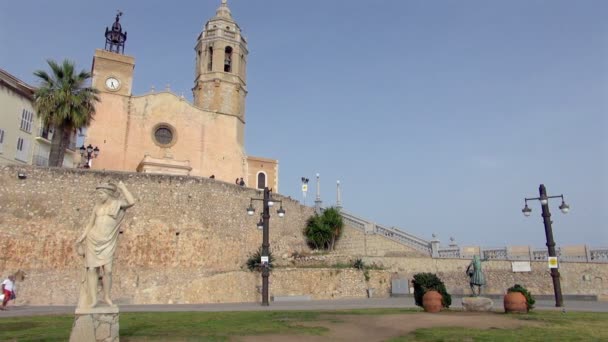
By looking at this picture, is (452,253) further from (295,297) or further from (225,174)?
(225,174)

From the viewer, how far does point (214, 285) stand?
81.5 feet

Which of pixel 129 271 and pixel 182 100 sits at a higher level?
pixel 182 100

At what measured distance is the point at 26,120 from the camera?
34969 millimetres

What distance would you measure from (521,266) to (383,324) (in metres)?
19.5

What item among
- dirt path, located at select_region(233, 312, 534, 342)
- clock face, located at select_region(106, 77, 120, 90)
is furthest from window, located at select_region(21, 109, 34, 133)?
dirt path, located at select_region(233, 312, 534, 342)

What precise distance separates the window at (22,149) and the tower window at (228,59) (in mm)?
17034

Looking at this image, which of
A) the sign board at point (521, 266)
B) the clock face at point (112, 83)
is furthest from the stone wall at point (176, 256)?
the clock face at point (112, 83)

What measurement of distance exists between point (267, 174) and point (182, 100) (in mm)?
10123

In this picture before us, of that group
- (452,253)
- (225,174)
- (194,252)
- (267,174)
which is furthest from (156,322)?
(267,174)

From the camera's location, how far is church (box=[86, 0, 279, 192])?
36594mm

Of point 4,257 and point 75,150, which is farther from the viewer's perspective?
point 75,150

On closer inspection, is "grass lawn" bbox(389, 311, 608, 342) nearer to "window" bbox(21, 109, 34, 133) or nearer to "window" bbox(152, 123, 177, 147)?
"window" bbox(152, 123, 177, 147)

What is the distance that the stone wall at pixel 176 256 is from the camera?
76.1 feet

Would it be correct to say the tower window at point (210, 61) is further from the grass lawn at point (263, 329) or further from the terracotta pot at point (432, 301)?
the terracotta pot at point (432, 301)
